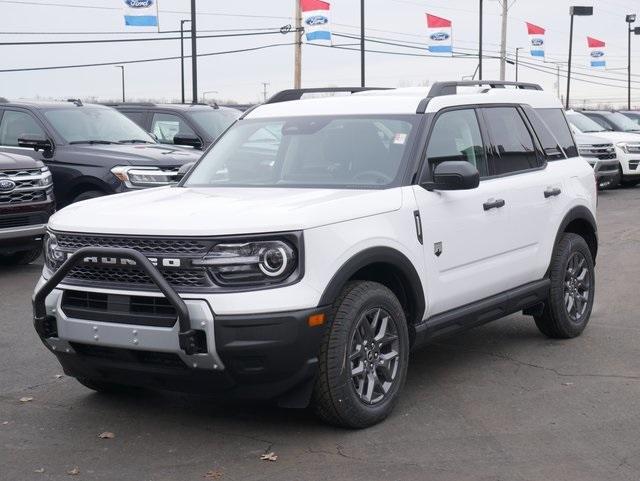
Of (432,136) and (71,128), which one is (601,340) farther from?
(71,128)

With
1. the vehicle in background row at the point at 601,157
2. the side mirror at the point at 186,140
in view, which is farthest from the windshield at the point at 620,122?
the side mirror at the point at 186,140

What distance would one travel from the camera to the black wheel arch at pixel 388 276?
5.26 metres

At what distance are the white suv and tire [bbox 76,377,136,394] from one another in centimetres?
2

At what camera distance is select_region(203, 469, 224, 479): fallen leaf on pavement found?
15.9ft

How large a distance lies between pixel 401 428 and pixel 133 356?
1493 millimetres

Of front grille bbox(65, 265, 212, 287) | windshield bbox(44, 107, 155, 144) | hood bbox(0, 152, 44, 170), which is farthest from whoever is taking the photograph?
windshield bbox(44, 107, 155, 144)

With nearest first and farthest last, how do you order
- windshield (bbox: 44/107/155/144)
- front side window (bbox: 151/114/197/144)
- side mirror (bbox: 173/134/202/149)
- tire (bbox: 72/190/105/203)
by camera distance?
tire (bbox: 72/190/105/203) < windshield (bbox: 44/107/155/144) < side mirror (bbox: 173/134/202/149) < front side window (bbox: 151/114/197/144)

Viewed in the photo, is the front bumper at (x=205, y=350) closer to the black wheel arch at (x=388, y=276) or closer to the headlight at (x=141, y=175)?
the black wheel arch at (x=388, y=276)

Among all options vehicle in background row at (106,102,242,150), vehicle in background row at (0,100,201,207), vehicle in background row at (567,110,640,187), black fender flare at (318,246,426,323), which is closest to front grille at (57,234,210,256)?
black fender flare at (318,246,426,323)

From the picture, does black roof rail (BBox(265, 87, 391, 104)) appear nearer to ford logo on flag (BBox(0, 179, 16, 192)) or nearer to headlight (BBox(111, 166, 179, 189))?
ford logo on flag (BBox(0, 179, 16, 192))

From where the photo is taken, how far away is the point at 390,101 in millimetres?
6539

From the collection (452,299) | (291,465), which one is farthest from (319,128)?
(291,465)

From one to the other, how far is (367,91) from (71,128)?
712cm

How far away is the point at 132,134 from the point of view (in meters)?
14.0
